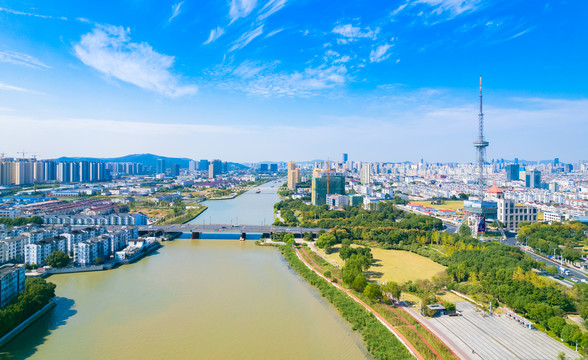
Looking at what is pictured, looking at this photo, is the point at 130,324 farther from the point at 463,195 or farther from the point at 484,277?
the point at 463,195

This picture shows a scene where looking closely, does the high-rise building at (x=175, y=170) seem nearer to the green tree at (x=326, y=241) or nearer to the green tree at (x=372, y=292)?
the green tree at (x=326, y=241)

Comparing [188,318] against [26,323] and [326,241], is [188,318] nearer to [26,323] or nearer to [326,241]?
[26,323]

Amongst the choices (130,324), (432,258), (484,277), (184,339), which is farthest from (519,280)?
(130,324)

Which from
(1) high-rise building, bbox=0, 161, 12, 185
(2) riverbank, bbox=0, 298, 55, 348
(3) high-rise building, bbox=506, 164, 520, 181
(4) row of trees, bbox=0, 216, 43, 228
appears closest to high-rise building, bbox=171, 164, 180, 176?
(1) high-rise building, bbox=0, 161, 12, 185

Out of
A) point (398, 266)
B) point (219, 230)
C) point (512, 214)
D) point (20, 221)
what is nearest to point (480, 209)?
point (512, 214)

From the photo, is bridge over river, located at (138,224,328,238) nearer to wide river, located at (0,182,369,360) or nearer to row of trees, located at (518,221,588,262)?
wide river, located at (0,182,369,360)

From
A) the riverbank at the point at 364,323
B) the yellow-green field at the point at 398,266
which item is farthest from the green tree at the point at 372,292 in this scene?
the yellow-green field at the point at 398,266
